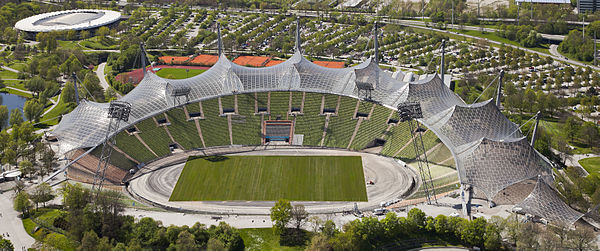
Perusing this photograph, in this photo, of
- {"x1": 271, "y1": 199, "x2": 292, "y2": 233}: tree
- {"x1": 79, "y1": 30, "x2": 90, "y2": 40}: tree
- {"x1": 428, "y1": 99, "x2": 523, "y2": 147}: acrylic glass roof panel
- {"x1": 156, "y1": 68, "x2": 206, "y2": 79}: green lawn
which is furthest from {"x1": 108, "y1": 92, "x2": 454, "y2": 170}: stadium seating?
{"x1": 79, "y1": 30, "x2": 90, "y2": 40}: tree

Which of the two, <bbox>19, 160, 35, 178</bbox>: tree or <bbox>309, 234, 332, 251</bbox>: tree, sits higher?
<bbox>19, 160, 35, 178</bbox>: tree

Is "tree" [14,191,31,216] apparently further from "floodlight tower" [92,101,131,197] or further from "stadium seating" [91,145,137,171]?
"stadium seating" [91,145,137,171]

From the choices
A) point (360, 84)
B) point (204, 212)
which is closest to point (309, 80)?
point (360, 84)

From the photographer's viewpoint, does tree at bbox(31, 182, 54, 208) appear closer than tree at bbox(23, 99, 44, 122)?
Yes

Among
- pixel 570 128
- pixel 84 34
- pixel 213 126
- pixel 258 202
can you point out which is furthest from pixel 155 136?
pixel 84 34

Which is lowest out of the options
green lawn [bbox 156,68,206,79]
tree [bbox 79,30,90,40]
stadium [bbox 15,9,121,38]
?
green lawn [bbox 156,68,206,79]

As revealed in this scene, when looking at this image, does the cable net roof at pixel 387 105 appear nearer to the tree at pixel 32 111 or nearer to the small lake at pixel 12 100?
the tree at pixel 32 111

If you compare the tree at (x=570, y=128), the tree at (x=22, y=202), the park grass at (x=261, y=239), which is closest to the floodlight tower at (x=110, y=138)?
the tree at (x=22, y=202)
